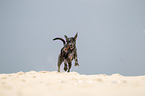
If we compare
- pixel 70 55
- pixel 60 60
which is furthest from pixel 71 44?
pixel 60 60

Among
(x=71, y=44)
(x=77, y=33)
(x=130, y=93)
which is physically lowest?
(x=130, y=93)

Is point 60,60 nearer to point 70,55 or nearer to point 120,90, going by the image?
point 70,55

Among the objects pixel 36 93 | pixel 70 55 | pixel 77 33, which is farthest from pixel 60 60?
pixel 36 93

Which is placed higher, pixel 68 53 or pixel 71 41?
pixel 71 41

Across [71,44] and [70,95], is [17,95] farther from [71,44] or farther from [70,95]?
[71,44]

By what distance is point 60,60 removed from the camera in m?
9.25

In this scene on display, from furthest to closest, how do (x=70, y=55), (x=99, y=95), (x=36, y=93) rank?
(x=70, y=55), (x=36, y=93), (x=99, y=95)

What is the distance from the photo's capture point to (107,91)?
2.19 metres

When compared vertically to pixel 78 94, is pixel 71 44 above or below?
above

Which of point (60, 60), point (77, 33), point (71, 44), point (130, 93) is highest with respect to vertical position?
point (77, 33)

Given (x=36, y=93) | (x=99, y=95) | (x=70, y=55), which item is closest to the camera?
(x=99, y=95)

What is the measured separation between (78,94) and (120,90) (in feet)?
2.31

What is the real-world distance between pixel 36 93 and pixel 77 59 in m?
6.93

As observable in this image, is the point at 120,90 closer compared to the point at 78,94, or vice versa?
the point at 78,94
